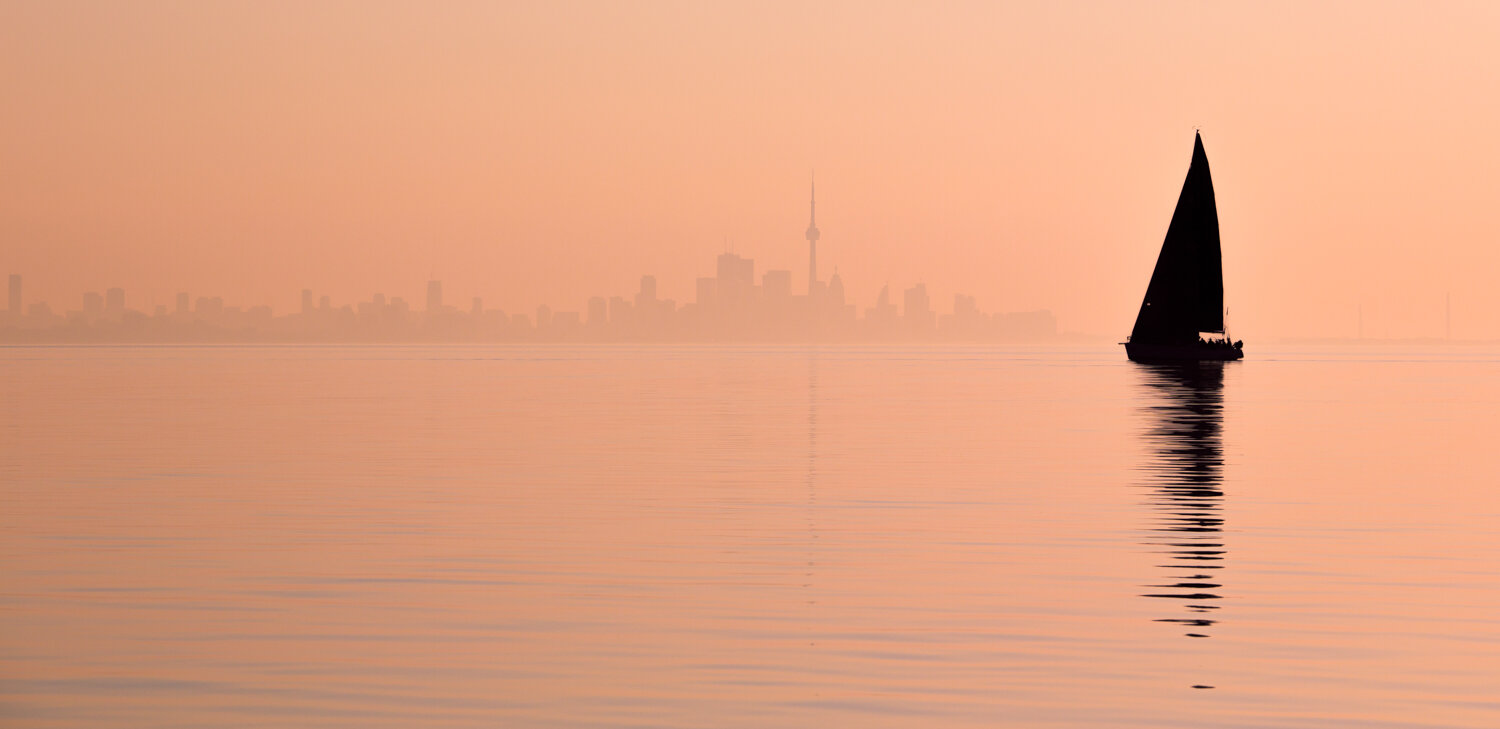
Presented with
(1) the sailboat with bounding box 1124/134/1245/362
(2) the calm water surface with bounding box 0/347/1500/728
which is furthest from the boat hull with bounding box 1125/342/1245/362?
(2) the calm water surface with bounding box 0/347/1500/728

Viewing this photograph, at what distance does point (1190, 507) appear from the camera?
38.3 m

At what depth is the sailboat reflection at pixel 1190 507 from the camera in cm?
2509

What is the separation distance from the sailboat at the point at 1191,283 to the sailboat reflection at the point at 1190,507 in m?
78.0

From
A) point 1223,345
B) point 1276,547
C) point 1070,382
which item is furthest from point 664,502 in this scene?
point 1223,345

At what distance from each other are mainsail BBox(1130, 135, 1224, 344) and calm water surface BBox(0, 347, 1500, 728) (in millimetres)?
105189

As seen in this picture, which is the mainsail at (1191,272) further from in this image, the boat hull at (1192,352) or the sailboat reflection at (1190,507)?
the sailboat reflection at (1190,507)

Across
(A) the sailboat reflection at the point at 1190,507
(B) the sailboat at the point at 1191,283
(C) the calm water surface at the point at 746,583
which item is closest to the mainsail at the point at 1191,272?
(B) the sailboat at the point at 1191,283

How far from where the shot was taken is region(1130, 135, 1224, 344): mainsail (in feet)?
540

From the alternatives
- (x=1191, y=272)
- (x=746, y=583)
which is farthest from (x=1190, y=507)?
(x=1191, y=272)

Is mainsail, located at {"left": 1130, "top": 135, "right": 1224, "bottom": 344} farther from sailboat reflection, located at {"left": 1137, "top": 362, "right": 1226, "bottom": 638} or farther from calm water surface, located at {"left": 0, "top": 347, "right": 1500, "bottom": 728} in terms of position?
calm water surface, located at {"left": 0, "top": 347, "right": 1500, "bottom": 728}

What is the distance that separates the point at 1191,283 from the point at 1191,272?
3.48 ft

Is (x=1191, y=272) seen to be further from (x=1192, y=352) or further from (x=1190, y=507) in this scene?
(x=1190, y=507)

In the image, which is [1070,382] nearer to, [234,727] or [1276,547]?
[1276,547]

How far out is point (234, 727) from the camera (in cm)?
1688
